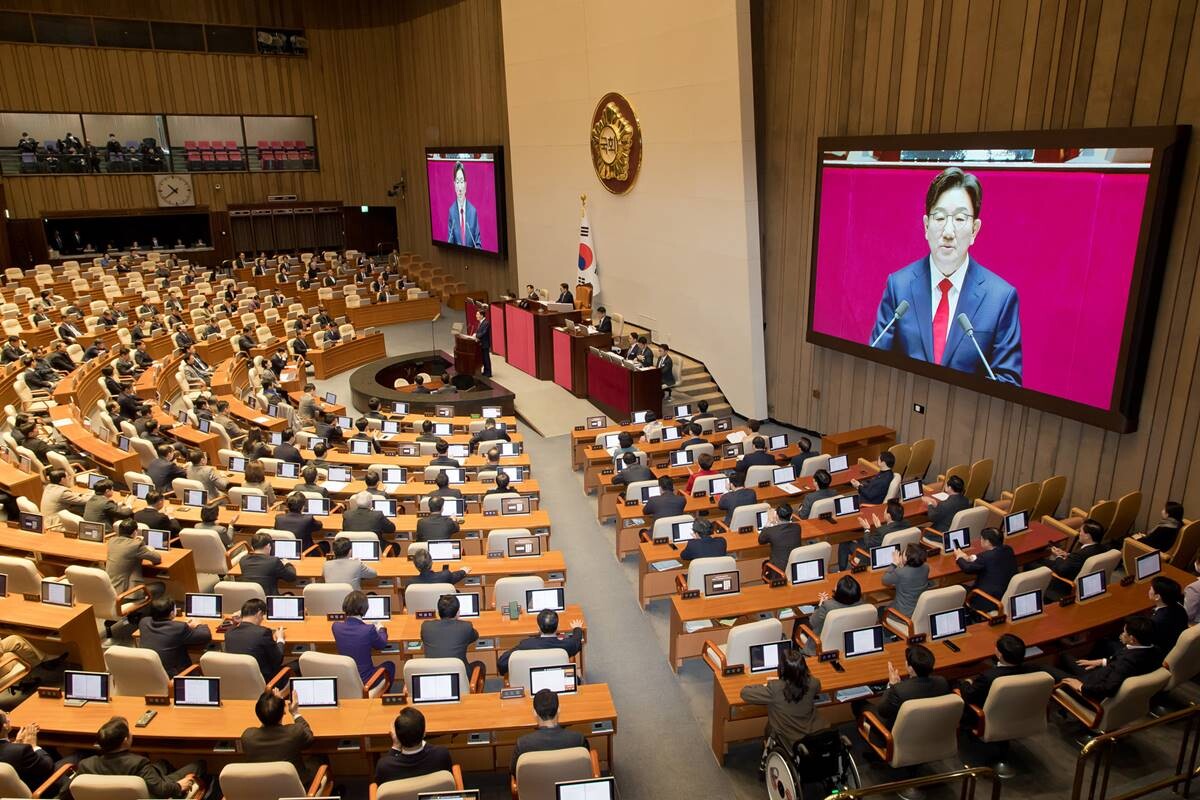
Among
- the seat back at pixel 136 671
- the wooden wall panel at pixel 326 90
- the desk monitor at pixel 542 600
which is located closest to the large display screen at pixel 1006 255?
the desk monitor at pixel 542 600

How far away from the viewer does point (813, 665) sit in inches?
248

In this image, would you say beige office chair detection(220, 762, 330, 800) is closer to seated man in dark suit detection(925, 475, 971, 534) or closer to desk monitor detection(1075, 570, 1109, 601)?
desk monitor detection(1075, 570, 1109, 601)

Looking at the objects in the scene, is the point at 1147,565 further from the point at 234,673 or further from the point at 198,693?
the point at 198,693

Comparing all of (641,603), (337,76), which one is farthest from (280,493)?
(337,76)

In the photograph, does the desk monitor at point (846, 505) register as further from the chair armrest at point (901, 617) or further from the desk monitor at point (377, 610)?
the desk monitor at point (377, 610)

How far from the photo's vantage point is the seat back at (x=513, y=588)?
7.26 metres

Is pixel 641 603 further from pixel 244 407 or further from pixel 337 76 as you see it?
pixel 337 76

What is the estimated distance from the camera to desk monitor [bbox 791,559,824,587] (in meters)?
7.69

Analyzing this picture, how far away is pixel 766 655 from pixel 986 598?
2618 mm

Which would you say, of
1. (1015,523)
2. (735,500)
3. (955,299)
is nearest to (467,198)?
(955,299)

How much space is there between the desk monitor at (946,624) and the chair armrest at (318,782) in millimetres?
4698

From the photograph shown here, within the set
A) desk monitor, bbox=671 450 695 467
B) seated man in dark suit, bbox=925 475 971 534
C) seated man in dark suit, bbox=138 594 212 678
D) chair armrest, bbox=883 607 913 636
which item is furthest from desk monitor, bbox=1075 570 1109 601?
seated man in dark suit, bbox=138 594 212 678

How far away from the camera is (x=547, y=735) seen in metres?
5.26

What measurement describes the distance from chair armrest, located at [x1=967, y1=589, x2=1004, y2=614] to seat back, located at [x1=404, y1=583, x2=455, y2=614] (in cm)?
470
